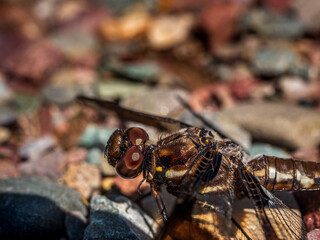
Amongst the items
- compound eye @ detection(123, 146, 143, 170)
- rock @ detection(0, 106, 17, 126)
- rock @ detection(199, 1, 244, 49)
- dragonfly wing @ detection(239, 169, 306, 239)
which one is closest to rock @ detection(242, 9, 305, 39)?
rock @ detection(199, 1, 244, 49)

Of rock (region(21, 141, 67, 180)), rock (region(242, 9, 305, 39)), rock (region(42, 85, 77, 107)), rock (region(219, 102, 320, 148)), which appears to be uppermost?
rock (region(242, 9, 305, 39))

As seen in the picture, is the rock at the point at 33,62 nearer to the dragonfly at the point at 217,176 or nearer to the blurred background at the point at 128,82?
the blurred background at the point at 128,82

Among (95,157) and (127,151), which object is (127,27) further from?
(127,151)

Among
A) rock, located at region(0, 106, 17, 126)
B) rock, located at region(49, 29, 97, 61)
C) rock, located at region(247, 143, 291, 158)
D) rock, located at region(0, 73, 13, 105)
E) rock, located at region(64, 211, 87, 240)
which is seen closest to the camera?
rock, located at region(64, 211, 87, 240)

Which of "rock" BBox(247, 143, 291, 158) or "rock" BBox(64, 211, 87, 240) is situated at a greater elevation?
"rock" BBox(247, 143, 291, 158)

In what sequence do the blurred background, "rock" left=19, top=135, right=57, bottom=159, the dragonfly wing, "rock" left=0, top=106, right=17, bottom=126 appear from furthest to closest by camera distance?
"rock" left=0, top=106, right=17, bottom=126 < "rock" left=19, top=135, right=57, bottom=159 < the blurred background < the dragonfly wing

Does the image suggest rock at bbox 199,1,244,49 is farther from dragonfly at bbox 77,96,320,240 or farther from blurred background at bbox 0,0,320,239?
dragonfly at bbox 77,96,320,240

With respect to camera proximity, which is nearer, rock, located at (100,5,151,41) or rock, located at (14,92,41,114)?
rock, located at (14,92,41,114)
